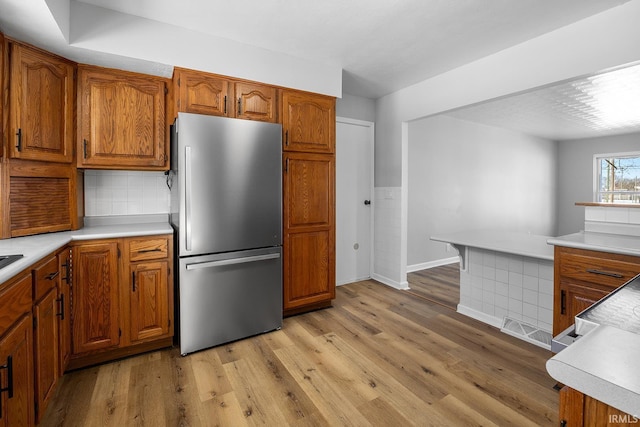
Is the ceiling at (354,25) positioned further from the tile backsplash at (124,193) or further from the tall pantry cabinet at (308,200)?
the tile backsplash at (124,193)

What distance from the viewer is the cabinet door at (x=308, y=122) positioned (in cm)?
282

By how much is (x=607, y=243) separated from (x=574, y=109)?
3.73 meters

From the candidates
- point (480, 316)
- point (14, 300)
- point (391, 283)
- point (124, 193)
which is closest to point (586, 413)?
point (14, 300)

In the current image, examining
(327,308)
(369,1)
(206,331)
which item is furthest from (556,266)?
(206,331)

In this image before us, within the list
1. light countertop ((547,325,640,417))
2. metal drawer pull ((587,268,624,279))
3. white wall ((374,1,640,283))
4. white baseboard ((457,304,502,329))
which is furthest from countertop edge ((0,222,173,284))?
metal drawer pull ((587,268,624,279))

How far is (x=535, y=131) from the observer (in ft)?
20.6

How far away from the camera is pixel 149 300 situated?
2.24 meters

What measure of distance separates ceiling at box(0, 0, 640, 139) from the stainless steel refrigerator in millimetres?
737

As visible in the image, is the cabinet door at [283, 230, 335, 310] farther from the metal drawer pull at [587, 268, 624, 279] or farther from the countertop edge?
the metal drawer pull at [587, 268, 624, 279]

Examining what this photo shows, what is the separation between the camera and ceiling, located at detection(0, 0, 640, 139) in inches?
79.3

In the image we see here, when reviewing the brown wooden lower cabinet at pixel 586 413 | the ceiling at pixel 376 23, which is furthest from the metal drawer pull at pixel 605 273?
the brown wooden lower cabinet at pixel 586 413

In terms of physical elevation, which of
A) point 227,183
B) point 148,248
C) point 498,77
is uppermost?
point 498,77

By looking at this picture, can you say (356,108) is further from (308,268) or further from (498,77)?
(308,268)

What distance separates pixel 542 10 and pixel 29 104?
349cm
